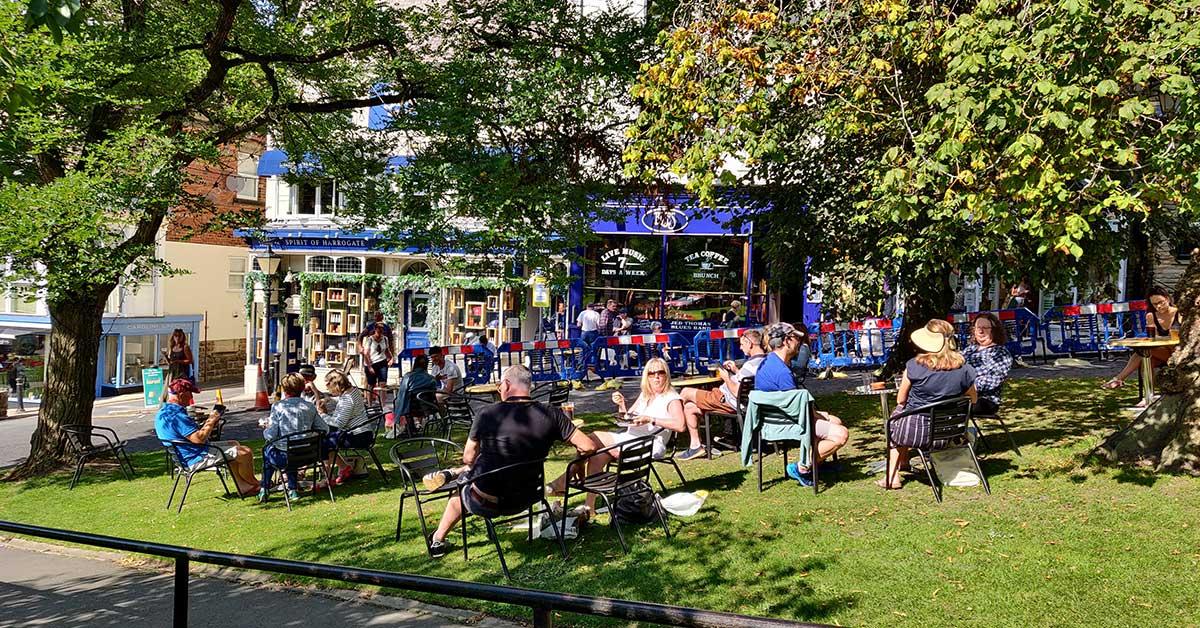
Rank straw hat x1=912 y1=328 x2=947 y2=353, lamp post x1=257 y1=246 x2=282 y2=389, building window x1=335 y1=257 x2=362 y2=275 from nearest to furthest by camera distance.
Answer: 1. straw hat x1=912 y1=328 x2=947 y2=353
2. lamp post x1=257 y1=246 x2=282 y2=389
3. building window x1=335 y1=257 x2=362 y2=275

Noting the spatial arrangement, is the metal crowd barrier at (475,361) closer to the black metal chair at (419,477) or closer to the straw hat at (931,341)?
the black metal chair at (419,477)

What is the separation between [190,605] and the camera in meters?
6.23

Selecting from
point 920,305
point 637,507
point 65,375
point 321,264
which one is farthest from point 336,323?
point 637,507

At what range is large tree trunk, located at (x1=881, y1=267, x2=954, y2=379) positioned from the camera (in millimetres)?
13742

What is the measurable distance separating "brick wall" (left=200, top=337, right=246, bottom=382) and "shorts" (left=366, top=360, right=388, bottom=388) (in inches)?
518

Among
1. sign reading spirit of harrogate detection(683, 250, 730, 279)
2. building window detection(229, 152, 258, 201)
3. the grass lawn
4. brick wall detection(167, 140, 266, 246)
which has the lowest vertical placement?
the grass lawn

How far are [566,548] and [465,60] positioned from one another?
8.14m

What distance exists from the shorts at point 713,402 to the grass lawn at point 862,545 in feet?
1.81

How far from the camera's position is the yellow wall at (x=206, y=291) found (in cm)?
2939

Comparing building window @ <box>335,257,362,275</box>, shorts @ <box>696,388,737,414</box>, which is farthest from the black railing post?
building window @ <box>335,257,362,275</box>

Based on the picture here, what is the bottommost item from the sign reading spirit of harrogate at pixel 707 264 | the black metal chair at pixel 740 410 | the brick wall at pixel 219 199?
the black metal chair at pixel 740 410

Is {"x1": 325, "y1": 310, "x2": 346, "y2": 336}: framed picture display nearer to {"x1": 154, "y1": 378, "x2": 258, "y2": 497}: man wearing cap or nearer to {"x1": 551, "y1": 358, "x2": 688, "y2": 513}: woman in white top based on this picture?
{"x1": 154, "y1": 378, "x2": 258, "y2": 497}: man wearing cap

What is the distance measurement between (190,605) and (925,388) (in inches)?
226

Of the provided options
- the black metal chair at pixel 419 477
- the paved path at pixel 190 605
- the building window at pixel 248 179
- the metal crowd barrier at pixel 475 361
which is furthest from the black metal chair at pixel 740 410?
the building window at pixel 248 179
